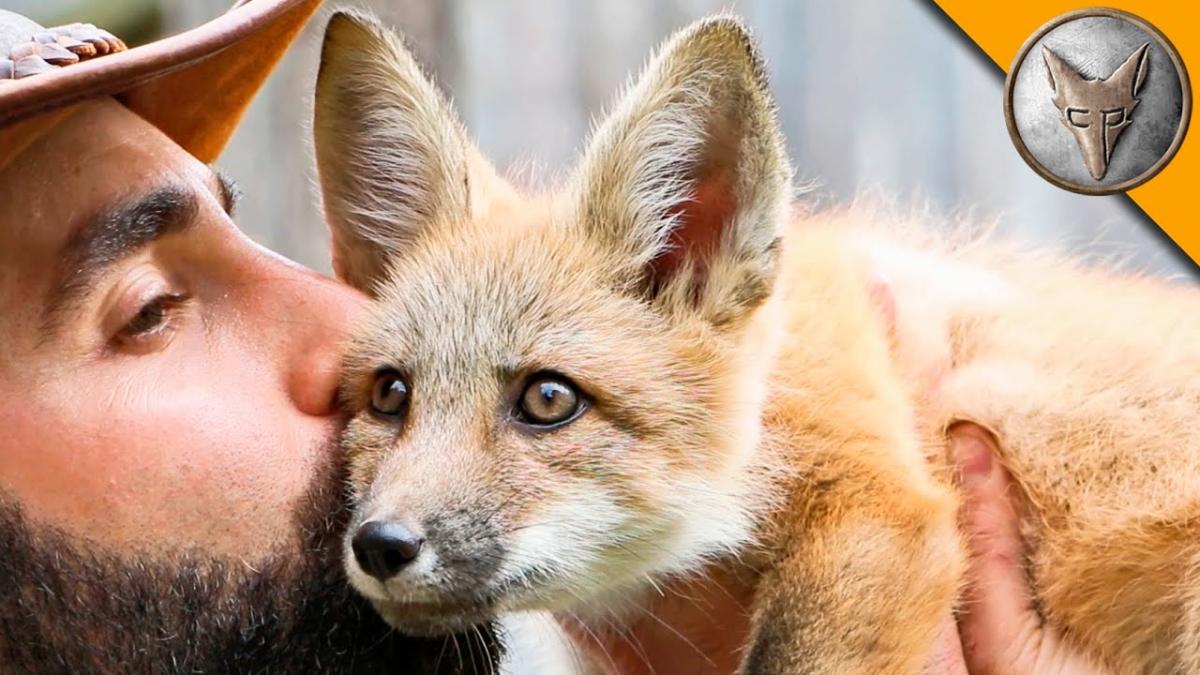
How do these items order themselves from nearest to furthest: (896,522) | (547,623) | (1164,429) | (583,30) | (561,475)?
(561,475), (896,522), (1164,429), (547,623), (583,30)

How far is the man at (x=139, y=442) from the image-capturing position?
2.11m

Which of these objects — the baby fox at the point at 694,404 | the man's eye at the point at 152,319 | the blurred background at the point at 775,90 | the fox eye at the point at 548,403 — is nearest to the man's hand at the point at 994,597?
the baby fox at the point at 694,404

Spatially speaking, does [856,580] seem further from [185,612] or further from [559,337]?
[185,612]

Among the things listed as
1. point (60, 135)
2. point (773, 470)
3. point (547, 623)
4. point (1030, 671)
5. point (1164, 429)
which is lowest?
point (547, 623)

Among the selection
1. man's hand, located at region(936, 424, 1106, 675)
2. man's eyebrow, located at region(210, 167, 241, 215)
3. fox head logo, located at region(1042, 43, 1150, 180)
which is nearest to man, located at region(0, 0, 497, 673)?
man's eyebrow, located at region(210, 167, 241, 215)

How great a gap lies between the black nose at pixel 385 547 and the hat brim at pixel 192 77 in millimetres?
771

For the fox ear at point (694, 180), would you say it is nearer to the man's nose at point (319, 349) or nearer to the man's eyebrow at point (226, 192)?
the man's nose at point (319, 349)

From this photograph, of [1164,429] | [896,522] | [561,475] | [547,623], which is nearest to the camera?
[561,475]

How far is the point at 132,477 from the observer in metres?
2.13

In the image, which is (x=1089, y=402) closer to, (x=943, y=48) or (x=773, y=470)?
(x=773, y=470)

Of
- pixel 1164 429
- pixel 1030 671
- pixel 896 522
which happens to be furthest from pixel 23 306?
pixel 1164 429

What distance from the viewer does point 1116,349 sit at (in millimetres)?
2557

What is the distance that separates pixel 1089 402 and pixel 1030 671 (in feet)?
1.62

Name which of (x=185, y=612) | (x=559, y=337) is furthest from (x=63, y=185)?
(x=559, y=337)
